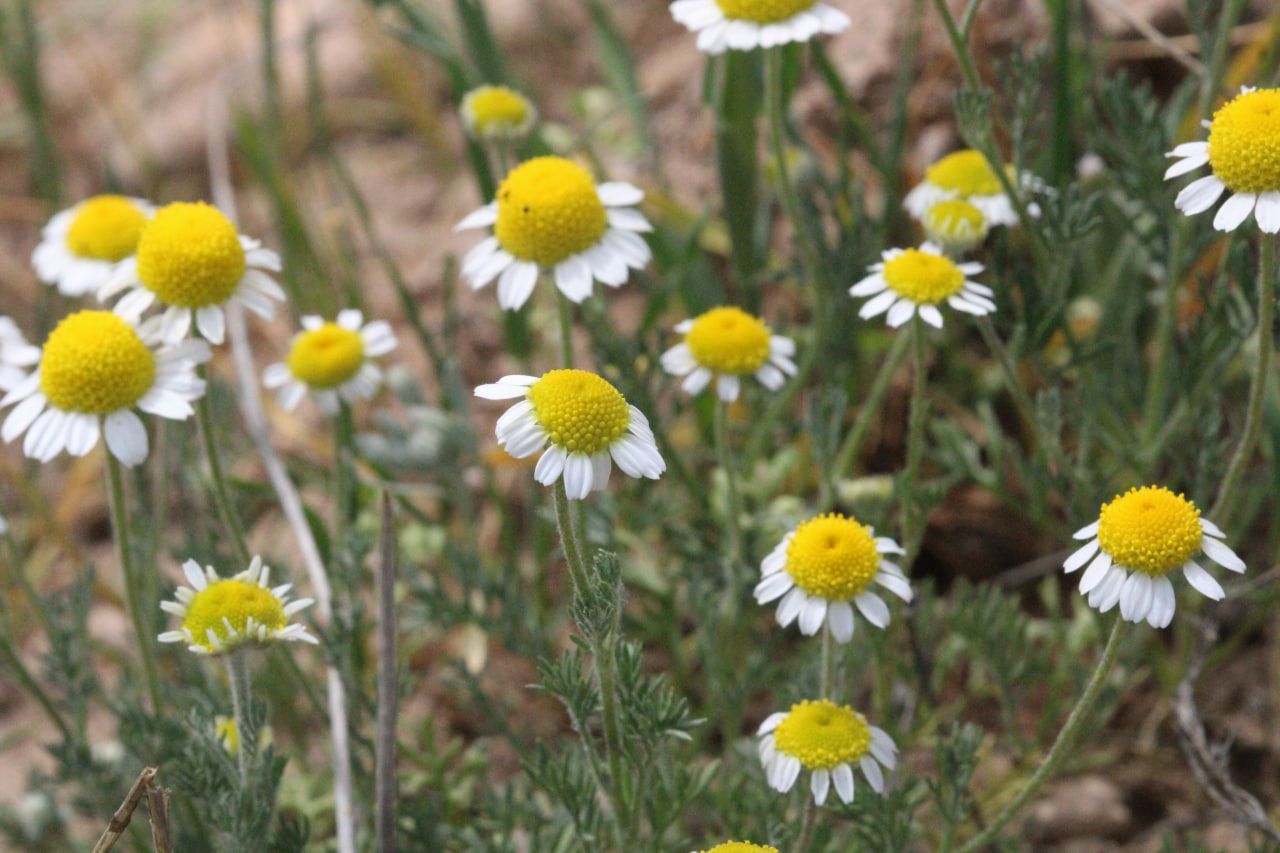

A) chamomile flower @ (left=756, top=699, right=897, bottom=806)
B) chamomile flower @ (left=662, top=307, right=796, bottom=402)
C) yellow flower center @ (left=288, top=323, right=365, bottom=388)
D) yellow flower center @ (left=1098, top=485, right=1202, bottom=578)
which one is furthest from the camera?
yellow flower center @ (left=288, top=323, right=365, bottom=388)

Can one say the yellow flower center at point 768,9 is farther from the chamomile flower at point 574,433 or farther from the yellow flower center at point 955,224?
the chamomile flower at point 574,433

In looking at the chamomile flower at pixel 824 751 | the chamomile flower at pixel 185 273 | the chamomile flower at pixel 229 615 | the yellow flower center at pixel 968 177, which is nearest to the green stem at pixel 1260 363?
the yellow flower center at pixel 968 177

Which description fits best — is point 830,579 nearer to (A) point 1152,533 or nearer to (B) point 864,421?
(A) point 1152,533

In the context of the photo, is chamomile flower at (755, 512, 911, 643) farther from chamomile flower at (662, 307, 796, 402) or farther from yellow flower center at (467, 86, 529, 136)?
yellow flower center at (467, 86, 529, 136)

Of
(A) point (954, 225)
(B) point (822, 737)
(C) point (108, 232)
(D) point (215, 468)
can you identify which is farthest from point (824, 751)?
(C) point (108, 232)

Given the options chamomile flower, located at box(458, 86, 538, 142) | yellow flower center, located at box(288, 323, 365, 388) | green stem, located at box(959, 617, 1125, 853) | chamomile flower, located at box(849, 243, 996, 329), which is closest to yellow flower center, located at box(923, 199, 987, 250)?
chamomile flower, located at box(849, 243, 996, 329)

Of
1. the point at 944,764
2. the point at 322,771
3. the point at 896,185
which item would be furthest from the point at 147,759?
the point at 896,185
